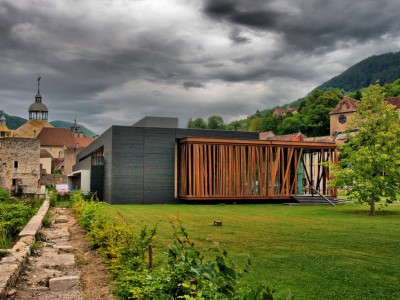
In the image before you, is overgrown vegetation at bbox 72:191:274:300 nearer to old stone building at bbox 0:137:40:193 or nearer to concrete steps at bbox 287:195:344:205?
concrete steps at bbox 287:195:344:205

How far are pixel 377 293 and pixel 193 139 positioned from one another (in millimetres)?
22812

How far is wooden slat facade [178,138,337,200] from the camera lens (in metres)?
29.3

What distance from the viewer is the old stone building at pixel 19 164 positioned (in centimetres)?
4438

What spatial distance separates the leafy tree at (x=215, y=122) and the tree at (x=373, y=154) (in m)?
110

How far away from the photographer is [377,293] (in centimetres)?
675

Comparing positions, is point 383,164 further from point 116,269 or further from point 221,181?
point 116,269

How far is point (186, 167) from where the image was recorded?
29.8m

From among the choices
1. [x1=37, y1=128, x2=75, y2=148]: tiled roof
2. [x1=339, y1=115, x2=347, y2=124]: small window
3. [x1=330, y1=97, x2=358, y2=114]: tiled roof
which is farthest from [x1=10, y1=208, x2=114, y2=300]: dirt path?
[x1=37, y1=128, x2=75, y2=148]: tiled roof

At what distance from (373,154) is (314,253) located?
12.7 metres

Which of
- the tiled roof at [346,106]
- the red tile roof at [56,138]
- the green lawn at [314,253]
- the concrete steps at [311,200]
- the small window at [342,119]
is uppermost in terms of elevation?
the tiled roof at [346,106]

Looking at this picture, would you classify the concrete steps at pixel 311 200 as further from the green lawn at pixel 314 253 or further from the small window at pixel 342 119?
the small window at pixel 342 119

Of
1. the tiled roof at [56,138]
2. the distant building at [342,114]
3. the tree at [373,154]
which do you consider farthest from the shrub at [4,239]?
the tiled roof at [56,138]

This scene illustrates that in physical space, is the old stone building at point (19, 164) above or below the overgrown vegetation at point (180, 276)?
above

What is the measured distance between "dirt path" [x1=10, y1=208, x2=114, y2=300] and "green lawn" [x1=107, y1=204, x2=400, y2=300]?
152cm
